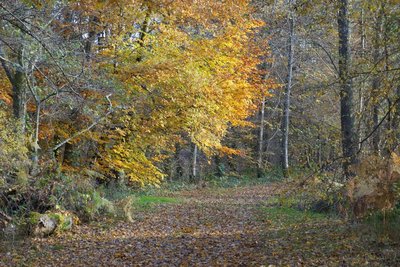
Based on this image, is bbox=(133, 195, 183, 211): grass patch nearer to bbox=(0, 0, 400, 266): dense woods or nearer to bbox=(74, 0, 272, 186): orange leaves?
bbox=(0, 0, 400, 266): dense woods

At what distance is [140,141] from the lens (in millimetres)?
17312

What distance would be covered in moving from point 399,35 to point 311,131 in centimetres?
2484

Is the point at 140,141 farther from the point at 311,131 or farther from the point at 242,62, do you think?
the point at 311,131

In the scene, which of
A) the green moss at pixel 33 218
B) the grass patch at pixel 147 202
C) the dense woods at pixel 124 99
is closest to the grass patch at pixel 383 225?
the dense woods at pixel 124 99

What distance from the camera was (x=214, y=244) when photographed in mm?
9039

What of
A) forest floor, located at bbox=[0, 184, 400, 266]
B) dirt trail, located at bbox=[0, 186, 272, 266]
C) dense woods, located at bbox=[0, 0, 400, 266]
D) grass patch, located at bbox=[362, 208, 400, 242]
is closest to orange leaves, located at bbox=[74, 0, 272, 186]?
dense woods, located at bbox=[0, 0, 400, 266]

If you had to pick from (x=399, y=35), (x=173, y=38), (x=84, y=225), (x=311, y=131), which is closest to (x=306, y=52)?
(x=311, y=131)

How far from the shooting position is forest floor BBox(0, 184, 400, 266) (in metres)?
7.27

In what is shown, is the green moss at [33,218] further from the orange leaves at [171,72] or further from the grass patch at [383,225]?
the grass patch at [383,225]

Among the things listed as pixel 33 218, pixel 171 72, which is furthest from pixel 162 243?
pixel 171 72

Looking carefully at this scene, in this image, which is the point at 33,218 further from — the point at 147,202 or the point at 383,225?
the point at 383,225

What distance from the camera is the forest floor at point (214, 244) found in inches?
286

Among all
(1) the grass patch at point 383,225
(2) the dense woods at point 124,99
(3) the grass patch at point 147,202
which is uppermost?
(2) the dense woods at point 124,99

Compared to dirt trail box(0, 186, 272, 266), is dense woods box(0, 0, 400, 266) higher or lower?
higher
